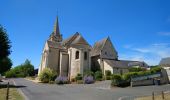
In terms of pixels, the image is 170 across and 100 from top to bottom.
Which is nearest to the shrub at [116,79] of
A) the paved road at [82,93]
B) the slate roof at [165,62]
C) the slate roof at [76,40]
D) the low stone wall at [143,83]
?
the low stone wall at [143,83]

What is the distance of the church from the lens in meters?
45.2

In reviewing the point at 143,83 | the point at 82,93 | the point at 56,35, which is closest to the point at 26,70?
the point at 56,35

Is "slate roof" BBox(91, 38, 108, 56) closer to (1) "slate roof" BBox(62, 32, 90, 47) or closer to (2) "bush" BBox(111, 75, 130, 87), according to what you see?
(1) "slate roof" BBox(62, 32, 90, 47)

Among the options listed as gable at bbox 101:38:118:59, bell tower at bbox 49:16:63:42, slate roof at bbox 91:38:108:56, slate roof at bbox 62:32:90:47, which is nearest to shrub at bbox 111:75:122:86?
gable at bbox 101:38:118:59

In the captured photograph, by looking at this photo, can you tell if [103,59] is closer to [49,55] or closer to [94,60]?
[94,60]

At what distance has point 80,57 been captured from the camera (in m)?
44.8

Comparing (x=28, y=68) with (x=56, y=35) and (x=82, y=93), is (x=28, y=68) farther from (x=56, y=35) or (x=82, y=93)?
(x=82, y=93)

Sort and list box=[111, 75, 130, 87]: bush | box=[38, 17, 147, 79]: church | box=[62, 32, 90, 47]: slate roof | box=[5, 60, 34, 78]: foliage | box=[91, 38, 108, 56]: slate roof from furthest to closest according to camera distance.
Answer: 1. box=[5, 60, 34, 78]: foliage
2. box=[91, 38, 108, 56]: slate roof
3. box=[62, 32, 90, 47]: slate roof
4. box=[38, 17, 147, 79]: church
5. box=[111, 75, 130, 87]: bush

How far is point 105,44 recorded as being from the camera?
51.0m

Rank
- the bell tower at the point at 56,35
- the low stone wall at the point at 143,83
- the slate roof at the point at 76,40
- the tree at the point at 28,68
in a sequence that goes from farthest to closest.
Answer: the tree at the point at 28,68
the bell tower at the point at 56,35
the slate roof at the point at 76,40
the low stone wall at the point at 143,83

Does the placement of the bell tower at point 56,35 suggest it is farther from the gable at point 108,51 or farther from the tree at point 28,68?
the tree at point 28,68

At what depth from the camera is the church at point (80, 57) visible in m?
45.2

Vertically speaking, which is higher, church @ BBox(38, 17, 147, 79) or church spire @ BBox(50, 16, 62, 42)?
church spire @ BBox(50, 16, 62, 42)

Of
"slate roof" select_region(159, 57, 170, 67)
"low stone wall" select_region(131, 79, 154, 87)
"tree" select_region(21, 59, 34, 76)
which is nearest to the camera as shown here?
"low stone wall" select_region(131, 79, 154, 87)
